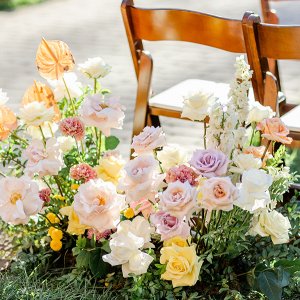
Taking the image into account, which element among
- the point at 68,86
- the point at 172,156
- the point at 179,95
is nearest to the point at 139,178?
the point at 172,156

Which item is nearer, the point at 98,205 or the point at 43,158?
the point at 98,205

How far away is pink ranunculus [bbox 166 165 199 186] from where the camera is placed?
2629 millimetres

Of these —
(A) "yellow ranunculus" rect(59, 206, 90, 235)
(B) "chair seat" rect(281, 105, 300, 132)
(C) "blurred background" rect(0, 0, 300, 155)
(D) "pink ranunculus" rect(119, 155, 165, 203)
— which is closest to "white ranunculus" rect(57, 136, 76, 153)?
(A) "yellow ranunculus" rect(59, 206, 90, 235)

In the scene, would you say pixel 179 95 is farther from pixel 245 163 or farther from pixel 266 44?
pixel 245 163

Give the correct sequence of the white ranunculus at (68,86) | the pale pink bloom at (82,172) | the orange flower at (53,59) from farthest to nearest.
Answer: the white ranunculus at (68,86) < the orange flower at (53,59) < the pale pink bloom at (82,172)

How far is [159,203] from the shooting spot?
2.60 m

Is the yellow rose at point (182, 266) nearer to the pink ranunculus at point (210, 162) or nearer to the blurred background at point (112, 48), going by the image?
the pink ranunculus at point (210, 162)

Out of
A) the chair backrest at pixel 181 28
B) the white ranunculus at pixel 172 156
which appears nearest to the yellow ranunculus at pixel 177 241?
the white ranunculus at pixel 172 156

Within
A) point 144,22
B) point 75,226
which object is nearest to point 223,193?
point 75,226

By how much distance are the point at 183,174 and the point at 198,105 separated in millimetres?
273

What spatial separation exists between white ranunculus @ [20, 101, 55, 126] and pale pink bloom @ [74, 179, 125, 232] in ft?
1.17

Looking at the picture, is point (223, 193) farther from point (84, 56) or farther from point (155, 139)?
point (84, 56)

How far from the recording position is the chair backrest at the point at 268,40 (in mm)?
3289

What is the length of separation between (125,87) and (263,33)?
3.14 meters
